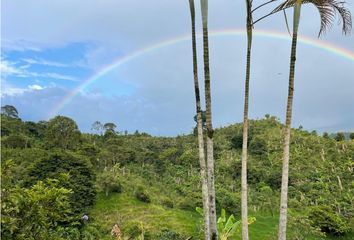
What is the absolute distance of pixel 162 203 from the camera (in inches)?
1451

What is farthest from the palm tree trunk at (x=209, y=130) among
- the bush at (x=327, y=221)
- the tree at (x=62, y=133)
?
the tree at (x=62, y=133)

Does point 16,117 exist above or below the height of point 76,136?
above

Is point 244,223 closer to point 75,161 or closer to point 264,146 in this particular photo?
point 75,161

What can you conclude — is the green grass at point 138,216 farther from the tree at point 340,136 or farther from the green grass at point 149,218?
the tree at point 340,136

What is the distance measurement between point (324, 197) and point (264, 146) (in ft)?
48.6

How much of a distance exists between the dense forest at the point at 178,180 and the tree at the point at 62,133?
94 millimetres

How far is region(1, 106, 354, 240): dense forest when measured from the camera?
3052cm

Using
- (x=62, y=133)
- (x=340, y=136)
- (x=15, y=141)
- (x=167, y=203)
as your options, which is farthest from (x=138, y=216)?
(x=340, y=136)

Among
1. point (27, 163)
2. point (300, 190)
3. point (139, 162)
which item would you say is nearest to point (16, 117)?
point (139, 162)

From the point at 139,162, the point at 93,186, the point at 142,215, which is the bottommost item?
the point at 142,215

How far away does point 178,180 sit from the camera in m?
43.4

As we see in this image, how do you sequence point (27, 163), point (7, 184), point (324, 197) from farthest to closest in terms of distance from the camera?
point (324, 197) → point (27, 163) → point (7, 184)

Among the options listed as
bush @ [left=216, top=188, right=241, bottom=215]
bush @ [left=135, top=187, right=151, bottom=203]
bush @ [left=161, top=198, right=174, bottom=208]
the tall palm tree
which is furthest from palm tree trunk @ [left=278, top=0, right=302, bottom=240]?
bush @ [left=161, top=198, right=174, bottom=208]

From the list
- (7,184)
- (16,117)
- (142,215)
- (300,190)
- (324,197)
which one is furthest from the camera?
(16,117)
